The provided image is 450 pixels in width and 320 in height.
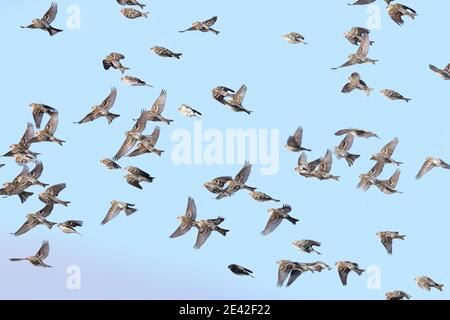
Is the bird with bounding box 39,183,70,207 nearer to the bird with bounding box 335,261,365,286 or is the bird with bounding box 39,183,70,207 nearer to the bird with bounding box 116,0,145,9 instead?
the bird with bounding box 116,0,145,9

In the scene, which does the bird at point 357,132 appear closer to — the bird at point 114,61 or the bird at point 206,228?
the bird at point 206,228

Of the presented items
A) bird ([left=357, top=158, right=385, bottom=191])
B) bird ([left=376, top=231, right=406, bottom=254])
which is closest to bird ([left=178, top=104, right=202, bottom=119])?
bird ([left=357, top=158, right=385, bottom=191])

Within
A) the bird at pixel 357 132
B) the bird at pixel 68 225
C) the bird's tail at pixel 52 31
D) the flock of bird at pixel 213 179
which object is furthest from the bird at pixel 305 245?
the bird's tail at pixel 52 31

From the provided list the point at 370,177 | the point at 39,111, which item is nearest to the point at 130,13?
the point at 39,111

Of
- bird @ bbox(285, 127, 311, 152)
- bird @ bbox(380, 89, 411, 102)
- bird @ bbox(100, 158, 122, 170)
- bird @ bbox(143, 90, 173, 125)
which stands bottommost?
bird @ bbox(100, 158, 122, 170)
